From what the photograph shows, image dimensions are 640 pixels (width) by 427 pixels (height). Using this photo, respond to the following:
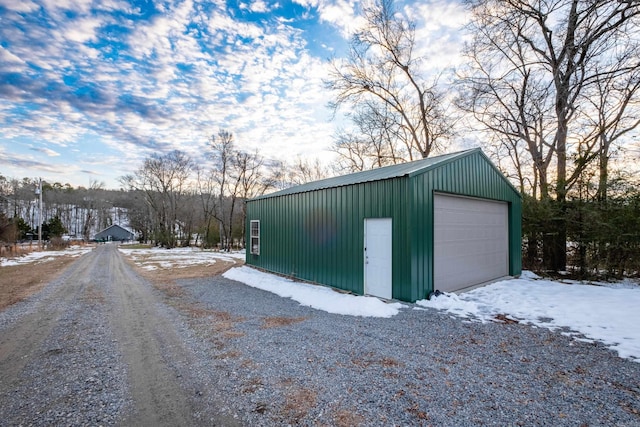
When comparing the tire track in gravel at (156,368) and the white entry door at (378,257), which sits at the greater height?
the white entry door at (378,257)

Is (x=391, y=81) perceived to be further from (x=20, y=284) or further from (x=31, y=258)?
(x=31, y=258)

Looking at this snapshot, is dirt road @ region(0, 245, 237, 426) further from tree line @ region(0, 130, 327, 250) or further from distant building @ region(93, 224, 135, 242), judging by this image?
distant building @ region(93, 224, 135, 242)

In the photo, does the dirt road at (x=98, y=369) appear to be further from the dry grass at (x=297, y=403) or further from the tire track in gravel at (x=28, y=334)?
the dry grass at (x=297, y=403)

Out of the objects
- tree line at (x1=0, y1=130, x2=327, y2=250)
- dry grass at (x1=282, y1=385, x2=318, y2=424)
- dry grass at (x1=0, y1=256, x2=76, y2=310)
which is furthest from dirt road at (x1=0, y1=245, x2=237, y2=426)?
tree line at (x1=0, y1=130, x2=327, y2=250)

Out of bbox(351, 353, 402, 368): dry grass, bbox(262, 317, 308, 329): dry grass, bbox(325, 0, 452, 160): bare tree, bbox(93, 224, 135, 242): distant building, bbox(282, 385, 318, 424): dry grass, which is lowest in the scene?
bbox(93, 224, 135, 242): distant building

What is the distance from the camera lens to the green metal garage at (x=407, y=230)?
5.50 metres

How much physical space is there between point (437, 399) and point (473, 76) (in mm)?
12578

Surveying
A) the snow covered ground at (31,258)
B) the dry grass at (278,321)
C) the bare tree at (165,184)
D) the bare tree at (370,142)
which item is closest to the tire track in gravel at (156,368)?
the dry grass at (278,321)

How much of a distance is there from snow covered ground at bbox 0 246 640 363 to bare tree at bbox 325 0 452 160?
980 centimetres

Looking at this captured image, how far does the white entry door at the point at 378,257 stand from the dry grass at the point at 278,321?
6.01ft

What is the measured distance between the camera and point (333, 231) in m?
6.93

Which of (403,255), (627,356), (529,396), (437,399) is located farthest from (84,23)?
(627,356)

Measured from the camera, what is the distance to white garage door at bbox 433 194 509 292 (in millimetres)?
6043

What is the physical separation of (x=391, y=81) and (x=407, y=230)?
11654mm
